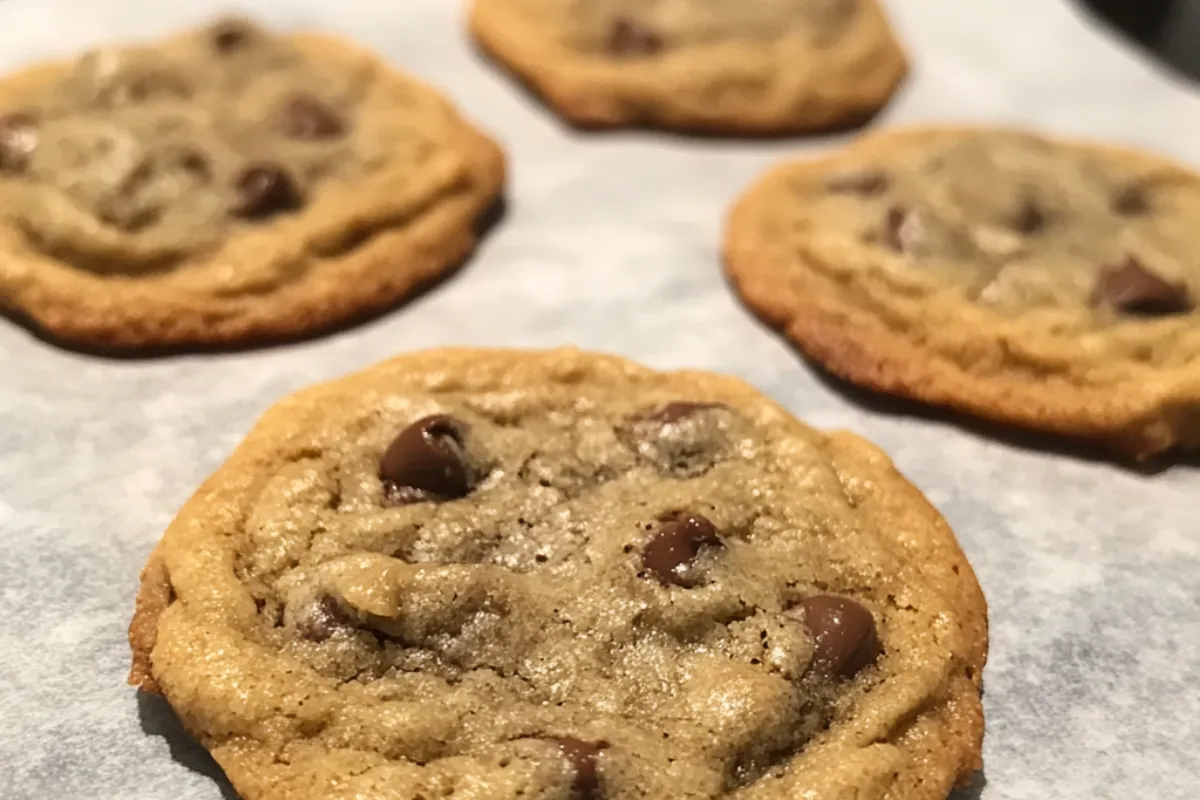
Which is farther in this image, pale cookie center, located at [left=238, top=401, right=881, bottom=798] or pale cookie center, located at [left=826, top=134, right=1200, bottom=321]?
→ pale cookie center, located at [left=826, top=134, right=1200, bottom=321]

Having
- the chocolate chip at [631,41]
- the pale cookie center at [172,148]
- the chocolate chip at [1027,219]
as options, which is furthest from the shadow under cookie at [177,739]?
the chocolate chip at [631,41]

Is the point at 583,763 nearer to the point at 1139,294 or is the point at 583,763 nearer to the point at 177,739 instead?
the point at 177,739

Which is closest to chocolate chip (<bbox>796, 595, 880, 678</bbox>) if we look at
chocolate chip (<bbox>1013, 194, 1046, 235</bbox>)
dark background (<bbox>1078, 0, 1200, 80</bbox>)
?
chocolate chip (<bbox>1013, 194, 1046, 235</bbox>)

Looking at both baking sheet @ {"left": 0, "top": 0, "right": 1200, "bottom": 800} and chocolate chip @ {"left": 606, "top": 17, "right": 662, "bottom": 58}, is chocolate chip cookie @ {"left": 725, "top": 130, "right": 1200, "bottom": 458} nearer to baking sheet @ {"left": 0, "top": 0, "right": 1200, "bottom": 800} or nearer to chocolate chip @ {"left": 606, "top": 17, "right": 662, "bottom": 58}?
baking sheet @ {"left": 0, "top": 0, "right": 1200, "bottom": 800}

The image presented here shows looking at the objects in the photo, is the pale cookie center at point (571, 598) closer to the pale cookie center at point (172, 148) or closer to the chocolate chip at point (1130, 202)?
the pale cookie center at point (172, 148)

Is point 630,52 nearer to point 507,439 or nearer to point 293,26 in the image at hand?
point 293,26

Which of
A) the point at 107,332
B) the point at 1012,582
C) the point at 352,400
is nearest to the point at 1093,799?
the point at 1012,582

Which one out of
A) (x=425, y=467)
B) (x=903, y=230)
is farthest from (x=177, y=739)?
(x=903, y=230)
